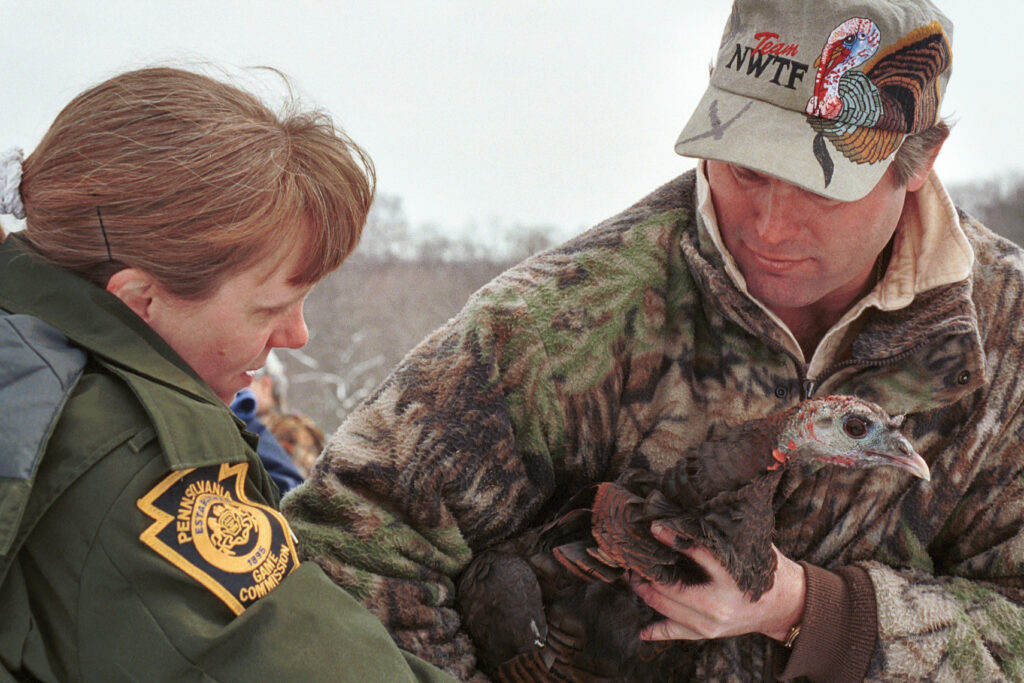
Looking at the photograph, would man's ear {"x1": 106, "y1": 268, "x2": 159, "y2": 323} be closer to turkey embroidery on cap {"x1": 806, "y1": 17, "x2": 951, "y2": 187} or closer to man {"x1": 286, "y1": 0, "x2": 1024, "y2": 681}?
man {"x1": 286, "y1": 0, "x2": 1024, "y2": 681}

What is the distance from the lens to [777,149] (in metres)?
2.20

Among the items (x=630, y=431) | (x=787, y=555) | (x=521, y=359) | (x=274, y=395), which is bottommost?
(x=274, y=395)

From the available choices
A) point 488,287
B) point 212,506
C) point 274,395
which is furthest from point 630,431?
point 274,395

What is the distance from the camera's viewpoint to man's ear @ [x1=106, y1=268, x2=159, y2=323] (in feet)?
5.41

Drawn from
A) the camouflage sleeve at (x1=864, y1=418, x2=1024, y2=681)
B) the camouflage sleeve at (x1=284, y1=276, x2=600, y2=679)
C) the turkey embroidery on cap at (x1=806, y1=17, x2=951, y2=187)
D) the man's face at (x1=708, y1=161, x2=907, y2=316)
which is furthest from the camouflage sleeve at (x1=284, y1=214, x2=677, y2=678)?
the camouflage sleeve at (x1=864, y1=418, x2=1024, y2=681)

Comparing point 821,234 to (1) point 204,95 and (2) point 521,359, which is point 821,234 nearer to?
(2) point 521,359

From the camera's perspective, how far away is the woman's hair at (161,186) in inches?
64.3

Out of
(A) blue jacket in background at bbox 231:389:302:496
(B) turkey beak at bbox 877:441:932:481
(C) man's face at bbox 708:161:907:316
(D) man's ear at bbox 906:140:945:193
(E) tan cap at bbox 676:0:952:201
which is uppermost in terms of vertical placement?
(E) tan cap at bbox 676:0:952:201

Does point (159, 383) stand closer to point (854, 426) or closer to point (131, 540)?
point (131, 540)

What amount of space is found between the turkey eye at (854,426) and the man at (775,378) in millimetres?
212

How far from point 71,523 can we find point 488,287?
4.57 feet

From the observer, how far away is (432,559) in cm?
229

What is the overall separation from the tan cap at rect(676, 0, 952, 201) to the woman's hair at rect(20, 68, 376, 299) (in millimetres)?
1103

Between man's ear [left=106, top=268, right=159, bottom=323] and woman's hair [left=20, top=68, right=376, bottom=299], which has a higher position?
woman's hair [left=20, top=68, right=376, bottom=299]
